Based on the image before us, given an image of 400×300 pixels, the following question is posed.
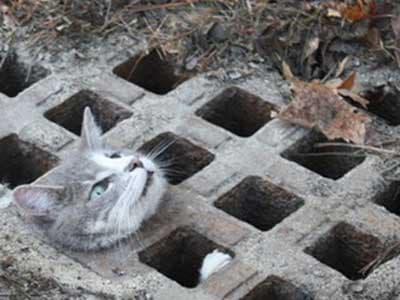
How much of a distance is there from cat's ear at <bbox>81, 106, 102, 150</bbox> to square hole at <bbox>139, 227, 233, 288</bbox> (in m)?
0.46

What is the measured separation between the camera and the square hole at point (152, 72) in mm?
5062

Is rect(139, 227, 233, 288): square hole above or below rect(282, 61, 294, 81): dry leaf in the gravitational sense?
below

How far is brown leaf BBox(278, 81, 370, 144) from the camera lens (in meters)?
4.57

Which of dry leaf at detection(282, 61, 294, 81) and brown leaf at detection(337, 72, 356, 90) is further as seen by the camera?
dry leaf at detection(282, 61, 294, 81)

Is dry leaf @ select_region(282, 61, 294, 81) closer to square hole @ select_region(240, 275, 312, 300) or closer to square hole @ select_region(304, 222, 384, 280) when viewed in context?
square hole @ select_region(304, 222, 384, 280)

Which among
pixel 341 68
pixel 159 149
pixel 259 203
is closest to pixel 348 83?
pixel 341 68

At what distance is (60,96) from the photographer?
485 cm

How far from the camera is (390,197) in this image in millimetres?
4395

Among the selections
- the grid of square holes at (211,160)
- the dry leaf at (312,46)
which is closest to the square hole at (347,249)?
the grid of square holes at (211,160)

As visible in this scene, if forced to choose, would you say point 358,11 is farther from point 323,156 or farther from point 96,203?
point 96,203

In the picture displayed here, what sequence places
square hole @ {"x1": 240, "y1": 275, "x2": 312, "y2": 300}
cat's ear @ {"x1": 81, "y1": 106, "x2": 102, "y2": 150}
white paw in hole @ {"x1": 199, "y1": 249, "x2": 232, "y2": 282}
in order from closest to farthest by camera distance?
1. square hole @ {"x1": 240, "y1": 275, "x2": 312, "y2": 300}
2. white paw in hole @ {"x1": 199, "y1": 249, "x2": 232, "y2": 282}
3. cat's ear @ {"x1": 81, "y1": 106, "x2": 102, "y2": 150}

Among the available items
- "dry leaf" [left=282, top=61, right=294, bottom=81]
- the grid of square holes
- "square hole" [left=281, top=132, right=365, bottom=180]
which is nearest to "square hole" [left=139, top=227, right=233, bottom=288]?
the grid of square holes

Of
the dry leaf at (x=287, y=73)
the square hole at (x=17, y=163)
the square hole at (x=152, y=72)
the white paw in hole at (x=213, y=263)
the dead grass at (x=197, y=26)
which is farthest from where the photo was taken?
the square hole at (x=152, y=72)

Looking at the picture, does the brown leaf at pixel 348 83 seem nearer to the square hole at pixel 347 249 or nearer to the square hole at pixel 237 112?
the square hole at pixel 237 112
